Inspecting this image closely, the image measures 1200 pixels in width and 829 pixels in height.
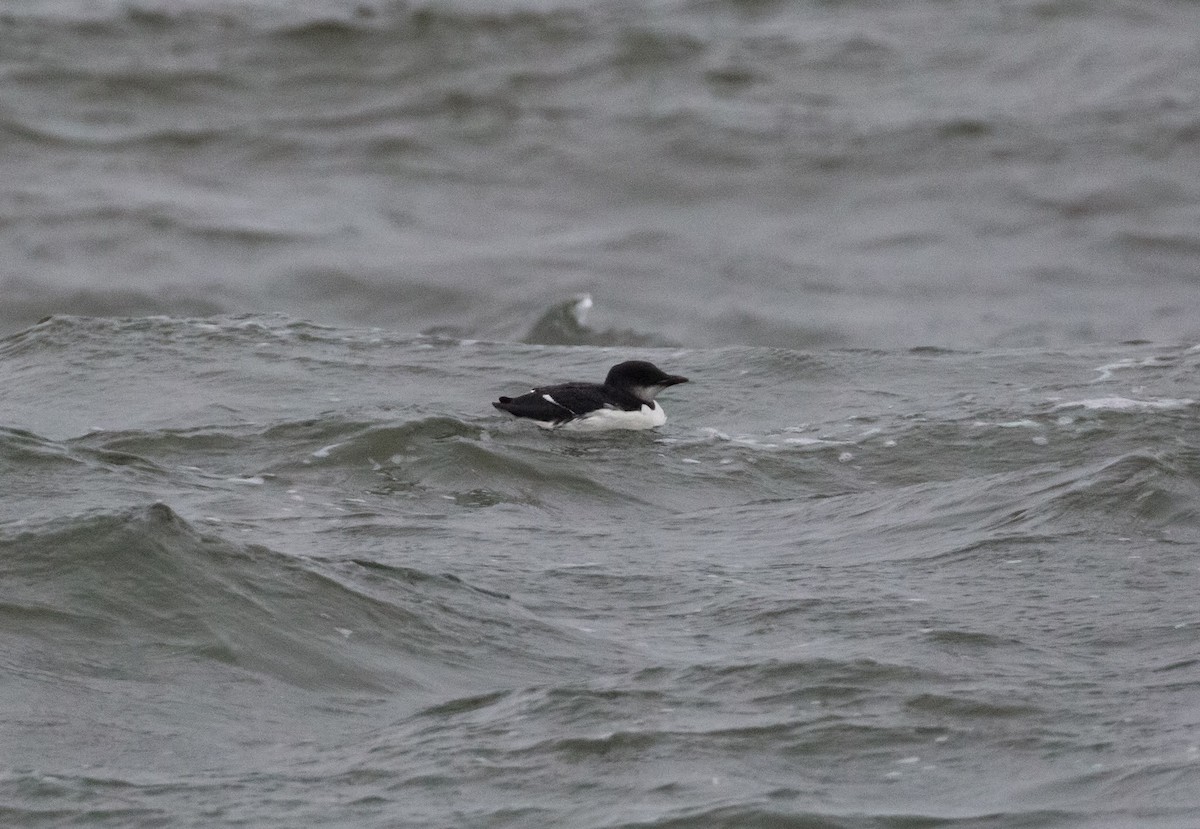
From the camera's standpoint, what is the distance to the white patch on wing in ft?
37.0

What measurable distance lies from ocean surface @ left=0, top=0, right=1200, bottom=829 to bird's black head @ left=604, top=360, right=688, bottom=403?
13.8 inches

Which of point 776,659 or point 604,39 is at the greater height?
point 604,39

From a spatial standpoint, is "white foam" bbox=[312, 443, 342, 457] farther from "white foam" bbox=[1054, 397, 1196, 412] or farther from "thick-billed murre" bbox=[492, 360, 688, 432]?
"white foam" bbox=[1054, 397, 1196, 412]

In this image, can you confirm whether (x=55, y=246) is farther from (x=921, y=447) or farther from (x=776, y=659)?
(x=776, y=659)

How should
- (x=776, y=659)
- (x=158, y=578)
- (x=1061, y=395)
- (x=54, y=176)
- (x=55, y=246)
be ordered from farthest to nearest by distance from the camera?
(x=54, y=176), (x=55, y=246), (x=1061, y=395), (x=158, y=578), (x=776, y=659)

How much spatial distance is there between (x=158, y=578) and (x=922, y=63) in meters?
17.5

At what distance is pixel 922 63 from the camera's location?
24.1 meters

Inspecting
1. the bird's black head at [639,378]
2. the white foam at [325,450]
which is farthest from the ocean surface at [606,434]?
the bird's black head at [639,378]

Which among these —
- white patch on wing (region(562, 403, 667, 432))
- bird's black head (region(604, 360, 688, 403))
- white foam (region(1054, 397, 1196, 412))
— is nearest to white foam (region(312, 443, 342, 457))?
white patch on wing (region(562, 403, 667, 432))

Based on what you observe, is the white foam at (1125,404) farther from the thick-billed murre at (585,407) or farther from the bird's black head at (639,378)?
the thick-billed murre at (585,407)

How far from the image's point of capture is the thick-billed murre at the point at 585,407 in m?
11.3

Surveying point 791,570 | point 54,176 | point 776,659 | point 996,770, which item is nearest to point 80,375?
point 791,570

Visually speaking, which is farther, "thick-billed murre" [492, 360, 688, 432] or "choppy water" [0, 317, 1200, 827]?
"thick-billed murre" [492, 360, 688, 432]

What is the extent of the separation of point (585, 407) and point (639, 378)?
19.3 inches
